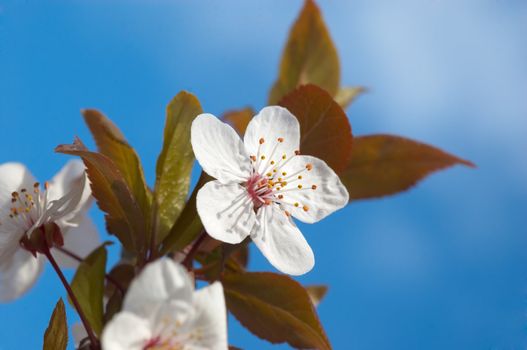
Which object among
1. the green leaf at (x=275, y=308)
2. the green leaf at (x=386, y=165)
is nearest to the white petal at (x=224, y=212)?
the green leaf at (x=275, y=308)

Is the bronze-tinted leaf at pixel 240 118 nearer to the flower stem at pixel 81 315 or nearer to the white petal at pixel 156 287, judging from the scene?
the flower stem at pixel 81 315

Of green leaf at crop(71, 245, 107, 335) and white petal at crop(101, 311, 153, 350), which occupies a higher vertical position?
green leaf at crop(71, 245, 107, 335)

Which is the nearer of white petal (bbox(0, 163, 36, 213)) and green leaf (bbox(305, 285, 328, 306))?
white petal (bbox(0, 163, 36, 213))

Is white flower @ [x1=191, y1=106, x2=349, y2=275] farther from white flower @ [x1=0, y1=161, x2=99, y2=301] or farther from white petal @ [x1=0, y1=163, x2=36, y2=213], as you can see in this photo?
white petal @ [x1=0, y1=163, x2=36, y2=213]

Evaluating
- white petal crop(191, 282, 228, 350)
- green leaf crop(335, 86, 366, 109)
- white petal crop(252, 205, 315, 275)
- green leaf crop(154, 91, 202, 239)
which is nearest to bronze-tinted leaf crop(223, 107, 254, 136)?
green leaf crop(335, 86, 366, 109)

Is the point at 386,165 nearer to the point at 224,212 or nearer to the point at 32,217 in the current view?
the point at 224,212

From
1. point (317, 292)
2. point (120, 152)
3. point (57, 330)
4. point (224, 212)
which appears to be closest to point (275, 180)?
point (224, 212)

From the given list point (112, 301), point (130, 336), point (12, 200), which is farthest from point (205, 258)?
point (130, 336)
